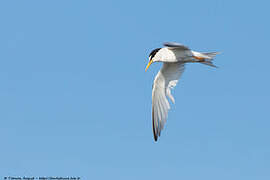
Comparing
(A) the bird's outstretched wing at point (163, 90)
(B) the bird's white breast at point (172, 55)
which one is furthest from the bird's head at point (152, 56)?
(A) the bird's outstretched wing at point (163, 90)

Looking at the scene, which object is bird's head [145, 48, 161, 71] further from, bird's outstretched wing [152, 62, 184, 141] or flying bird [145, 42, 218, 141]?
bird's outstretched wing [152, 62, 184, 141]

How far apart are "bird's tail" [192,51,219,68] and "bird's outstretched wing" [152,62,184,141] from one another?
1235 millimetres

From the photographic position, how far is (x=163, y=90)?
1537 centimetres

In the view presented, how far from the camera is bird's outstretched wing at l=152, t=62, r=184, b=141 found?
15.1 m

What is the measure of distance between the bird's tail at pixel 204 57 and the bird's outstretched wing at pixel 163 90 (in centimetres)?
123

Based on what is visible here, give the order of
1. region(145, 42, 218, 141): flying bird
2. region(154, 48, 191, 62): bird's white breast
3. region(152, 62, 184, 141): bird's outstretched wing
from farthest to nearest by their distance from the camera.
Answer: region(152, 62, 184, 141): bird's outstretched wing, region(145, 42, 218, 141): flying bird, region(154, 48, 191, 62): bird's white breast

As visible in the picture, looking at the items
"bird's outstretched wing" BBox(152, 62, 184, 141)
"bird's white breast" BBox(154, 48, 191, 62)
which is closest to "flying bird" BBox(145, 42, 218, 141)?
"bird's outstretched wing" BBox(152, 62, 184, 141)

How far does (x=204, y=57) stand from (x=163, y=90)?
2303 millimetres

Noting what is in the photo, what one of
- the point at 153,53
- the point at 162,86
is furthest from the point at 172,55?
the point at 162,86

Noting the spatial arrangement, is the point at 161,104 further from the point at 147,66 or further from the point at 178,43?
the point at 178,43

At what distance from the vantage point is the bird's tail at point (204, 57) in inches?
542

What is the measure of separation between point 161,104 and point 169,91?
0.58 meters

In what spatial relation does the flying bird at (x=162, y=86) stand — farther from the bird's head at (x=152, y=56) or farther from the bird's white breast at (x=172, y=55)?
the bird's white breast at (x=172, y=55)

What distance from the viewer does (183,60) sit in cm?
Result: 1399
